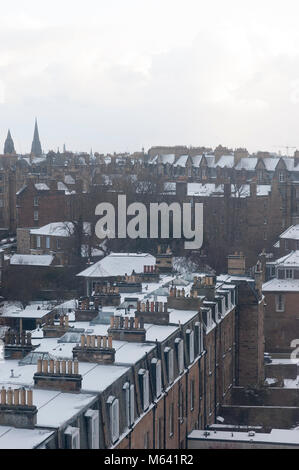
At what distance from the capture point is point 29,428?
12328 millimetres

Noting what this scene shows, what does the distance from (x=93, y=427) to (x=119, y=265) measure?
24895 mm

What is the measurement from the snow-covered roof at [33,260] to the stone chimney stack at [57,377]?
29682mm

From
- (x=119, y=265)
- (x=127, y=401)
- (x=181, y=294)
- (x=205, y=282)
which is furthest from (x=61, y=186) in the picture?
(x=127, y=401)

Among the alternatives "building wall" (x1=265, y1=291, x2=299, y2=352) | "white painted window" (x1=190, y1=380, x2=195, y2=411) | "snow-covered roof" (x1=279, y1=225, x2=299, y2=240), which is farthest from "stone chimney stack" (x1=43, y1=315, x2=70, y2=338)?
"snow-covered roof" (x1=279, y1=225, x2=299, y2=240)

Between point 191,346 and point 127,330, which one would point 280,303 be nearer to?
point 191,346

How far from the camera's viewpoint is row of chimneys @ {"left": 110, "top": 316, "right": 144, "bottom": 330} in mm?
17806

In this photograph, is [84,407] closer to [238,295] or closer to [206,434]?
[206,434]

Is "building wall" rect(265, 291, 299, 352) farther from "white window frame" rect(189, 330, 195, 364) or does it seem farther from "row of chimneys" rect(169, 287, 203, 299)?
"white window frame" rect(189, 330, 195, 364)

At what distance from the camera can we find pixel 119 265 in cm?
3816

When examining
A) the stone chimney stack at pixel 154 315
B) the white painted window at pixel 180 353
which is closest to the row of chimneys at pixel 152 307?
the stone chimney stack at pixel 154 315

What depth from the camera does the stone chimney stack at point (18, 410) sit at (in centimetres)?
1232

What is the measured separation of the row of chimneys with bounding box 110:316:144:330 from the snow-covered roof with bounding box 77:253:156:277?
18.8 meters

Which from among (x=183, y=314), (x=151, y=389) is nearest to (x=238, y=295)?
(x=183, y=314)
